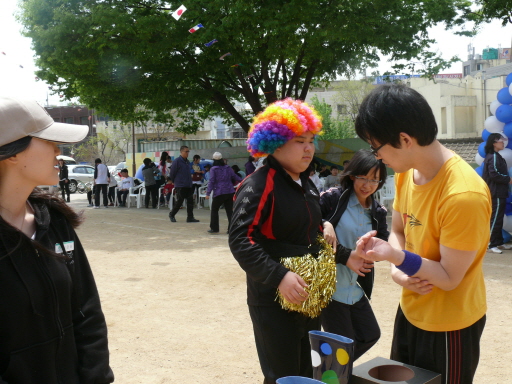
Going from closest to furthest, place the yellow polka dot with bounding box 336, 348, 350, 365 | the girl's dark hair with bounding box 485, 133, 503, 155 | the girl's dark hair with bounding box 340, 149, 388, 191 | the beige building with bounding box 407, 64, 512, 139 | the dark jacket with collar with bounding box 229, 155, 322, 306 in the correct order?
the yellow polka dot with bounding box 336, 348, 350, 365 → the dark jacket with collar with bounding box 229, 155, 322, 306 → the girl's dark hair with bounding box 340, 149, 388, 191 → the girl's dark hair with bounding box 485, 133, 503, 155 → the beige building with bounding box 407, 64, 512, 139

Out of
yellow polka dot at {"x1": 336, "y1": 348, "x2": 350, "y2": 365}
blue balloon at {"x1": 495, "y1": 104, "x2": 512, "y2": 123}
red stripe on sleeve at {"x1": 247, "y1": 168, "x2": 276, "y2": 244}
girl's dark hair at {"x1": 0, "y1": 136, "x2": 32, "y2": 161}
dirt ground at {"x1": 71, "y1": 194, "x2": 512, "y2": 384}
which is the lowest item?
dirt ground at {"x1": 71, "y1": 194, "x2": 512, "y2": 384}

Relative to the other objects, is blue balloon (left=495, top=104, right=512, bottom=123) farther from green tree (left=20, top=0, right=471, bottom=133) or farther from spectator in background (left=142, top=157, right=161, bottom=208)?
spectator in background (left=142, top=157, right=161, bottom=208)

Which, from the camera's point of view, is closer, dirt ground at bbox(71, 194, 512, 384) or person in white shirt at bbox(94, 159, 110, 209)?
dirt ground at bbox(71, 194, 512, 384)

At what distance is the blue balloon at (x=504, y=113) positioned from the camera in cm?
931

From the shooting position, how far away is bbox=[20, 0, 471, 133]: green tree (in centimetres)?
1395

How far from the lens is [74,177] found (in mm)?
33719

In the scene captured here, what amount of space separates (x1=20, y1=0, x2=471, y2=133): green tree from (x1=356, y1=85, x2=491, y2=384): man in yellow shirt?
1193 cm

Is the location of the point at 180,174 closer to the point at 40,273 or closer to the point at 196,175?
the point at 196,175

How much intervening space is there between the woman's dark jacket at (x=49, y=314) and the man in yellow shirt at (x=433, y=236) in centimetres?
110

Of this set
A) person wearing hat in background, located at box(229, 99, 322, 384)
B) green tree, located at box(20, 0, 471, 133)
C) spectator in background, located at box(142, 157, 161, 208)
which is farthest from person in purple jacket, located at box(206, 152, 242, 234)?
person wearing hat in background, located at box(229, 99, 322, 384)

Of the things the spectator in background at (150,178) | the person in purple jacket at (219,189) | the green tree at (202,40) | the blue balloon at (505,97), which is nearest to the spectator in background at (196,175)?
the spectator in background at (150,178)

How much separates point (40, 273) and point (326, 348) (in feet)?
3.65

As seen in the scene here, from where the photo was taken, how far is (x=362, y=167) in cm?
370

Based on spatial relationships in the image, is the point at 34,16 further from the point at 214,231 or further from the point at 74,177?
the point at 74,177
